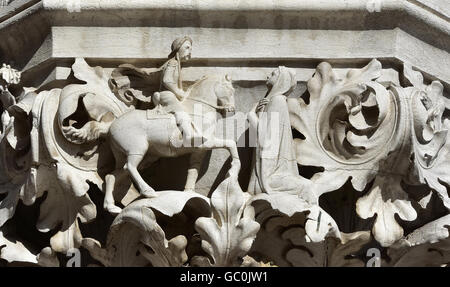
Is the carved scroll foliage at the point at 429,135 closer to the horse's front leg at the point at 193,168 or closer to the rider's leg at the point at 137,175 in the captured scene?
the horse's front leg at the point at 193,168

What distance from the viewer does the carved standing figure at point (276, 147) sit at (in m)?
14.0

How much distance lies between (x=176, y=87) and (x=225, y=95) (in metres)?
0.26

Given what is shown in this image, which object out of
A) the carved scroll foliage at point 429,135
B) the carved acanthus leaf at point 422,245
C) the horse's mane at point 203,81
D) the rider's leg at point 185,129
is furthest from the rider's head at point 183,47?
the carved acanthus leaf at point 422,245

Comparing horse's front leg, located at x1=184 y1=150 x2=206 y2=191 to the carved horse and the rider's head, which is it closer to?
the carved horse

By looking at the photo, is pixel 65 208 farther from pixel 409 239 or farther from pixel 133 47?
pixel 409 239

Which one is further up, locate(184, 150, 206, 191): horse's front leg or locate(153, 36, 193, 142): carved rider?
locate(153, 36, 193, 142): carved rider

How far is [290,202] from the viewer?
13891 mm

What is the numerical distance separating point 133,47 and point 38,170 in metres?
0.81

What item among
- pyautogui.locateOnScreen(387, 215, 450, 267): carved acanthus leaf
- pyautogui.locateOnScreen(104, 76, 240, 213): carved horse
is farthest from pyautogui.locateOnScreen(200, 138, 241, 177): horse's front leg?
pyautogui.locateOnScreen(387, 215, 450, 267): carved acanthus leaf

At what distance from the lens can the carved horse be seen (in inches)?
552

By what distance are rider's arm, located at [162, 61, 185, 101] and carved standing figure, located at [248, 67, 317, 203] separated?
373 millimetres

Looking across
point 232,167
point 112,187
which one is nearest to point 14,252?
point 112,187
